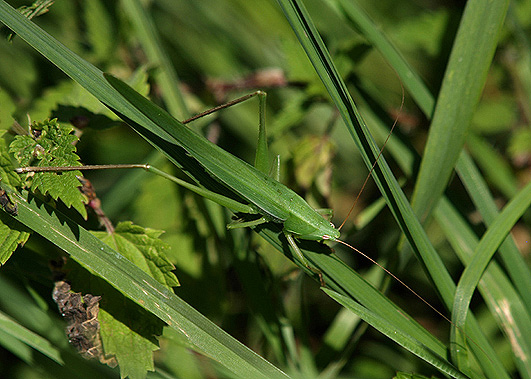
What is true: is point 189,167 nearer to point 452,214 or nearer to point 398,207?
point 398,207

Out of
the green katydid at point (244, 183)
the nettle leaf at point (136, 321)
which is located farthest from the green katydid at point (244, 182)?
the nettle leaf at point (136, 321)

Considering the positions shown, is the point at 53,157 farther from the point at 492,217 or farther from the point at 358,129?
the point at 492,217

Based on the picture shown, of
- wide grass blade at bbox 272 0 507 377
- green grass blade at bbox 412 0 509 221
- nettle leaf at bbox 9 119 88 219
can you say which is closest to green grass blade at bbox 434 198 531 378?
wide grass blade at bbox 272 0 507 377

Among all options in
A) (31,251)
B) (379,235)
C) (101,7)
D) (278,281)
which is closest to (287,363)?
(278,281)

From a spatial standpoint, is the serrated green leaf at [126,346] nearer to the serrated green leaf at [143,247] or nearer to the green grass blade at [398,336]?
the serrated green leaf at [143,247]

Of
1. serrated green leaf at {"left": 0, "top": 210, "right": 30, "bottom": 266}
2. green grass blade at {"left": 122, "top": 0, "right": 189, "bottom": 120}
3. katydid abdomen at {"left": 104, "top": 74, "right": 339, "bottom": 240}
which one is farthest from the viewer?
green grass blade at {"left": 122, "top": 0, "right": 189, "bottom": 120}

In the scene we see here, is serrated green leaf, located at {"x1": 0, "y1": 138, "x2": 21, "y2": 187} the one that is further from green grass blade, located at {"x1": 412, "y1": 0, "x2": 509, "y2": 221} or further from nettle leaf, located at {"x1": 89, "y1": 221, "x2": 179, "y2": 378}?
green grass blade, located at {"x1": 412, "y1": 0, "x2": 509, "y2": 221}
